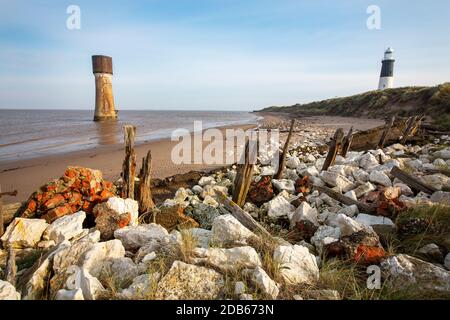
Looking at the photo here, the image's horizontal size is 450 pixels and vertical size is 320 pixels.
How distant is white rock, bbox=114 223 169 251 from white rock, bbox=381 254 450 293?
2638 millimetres

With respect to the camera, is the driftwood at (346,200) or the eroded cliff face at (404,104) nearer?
the driftwood at (346,200)

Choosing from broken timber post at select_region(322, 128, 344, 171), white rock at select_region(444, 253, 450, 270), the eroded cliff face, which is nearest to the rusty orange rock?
white rock at select_region(444, 253, 450, 270)

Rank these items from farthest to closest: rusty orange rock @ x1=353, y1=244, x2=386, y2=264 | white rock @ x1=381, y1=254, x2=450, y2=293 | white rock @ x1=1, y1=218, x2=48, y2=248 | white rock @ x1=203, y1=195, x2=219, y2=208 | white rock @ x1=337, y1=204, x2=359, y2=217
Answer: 1. white rock @ x1=203, y1=195, x2=219, y2=208
2. white rock @ x1=337, y1=204, x2=359, y2=217
3. white rock @ x1=1, y1=218, x2=48, y2=248
4. rusty orange rock @ x1=353, y1=244, x2=386, y2=264
5. white rock @ x1=381, y1=254, x2=450, y2=293

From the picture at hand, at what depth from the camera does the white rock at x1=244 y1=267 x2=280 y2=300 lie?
2275mm

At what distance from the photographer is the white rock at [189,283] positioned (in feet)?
7.45

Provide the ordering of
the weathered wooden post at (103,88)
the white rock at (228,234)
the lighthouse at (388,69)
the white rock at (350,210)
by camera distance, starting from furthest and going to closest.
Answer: the lighthouse at (388,69) < the weathered wooden post at (103,88) < the white rock at (350,210) < the white rock at (228,234)

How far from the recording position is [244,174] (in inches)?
211

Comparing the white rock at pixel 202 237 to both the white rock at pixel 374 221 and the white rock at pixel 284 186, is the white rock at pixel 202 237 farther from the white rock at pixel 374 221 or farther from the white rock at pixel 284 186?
the white rock at pixel 284 186

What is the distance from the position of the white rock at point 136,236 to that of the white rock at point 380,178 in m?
Result: 5.18

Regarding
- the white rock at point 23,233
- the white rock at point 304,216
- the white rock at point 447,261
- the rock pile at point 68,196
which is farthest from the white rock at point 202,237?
the white rock at point 447,261

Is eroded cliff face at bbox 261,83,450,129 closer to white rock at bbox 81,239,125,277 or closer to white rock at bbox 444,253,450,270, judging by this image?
white rock at bbox 444,253,450,270

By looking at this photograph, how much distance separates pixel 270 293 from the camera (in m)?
2.27
